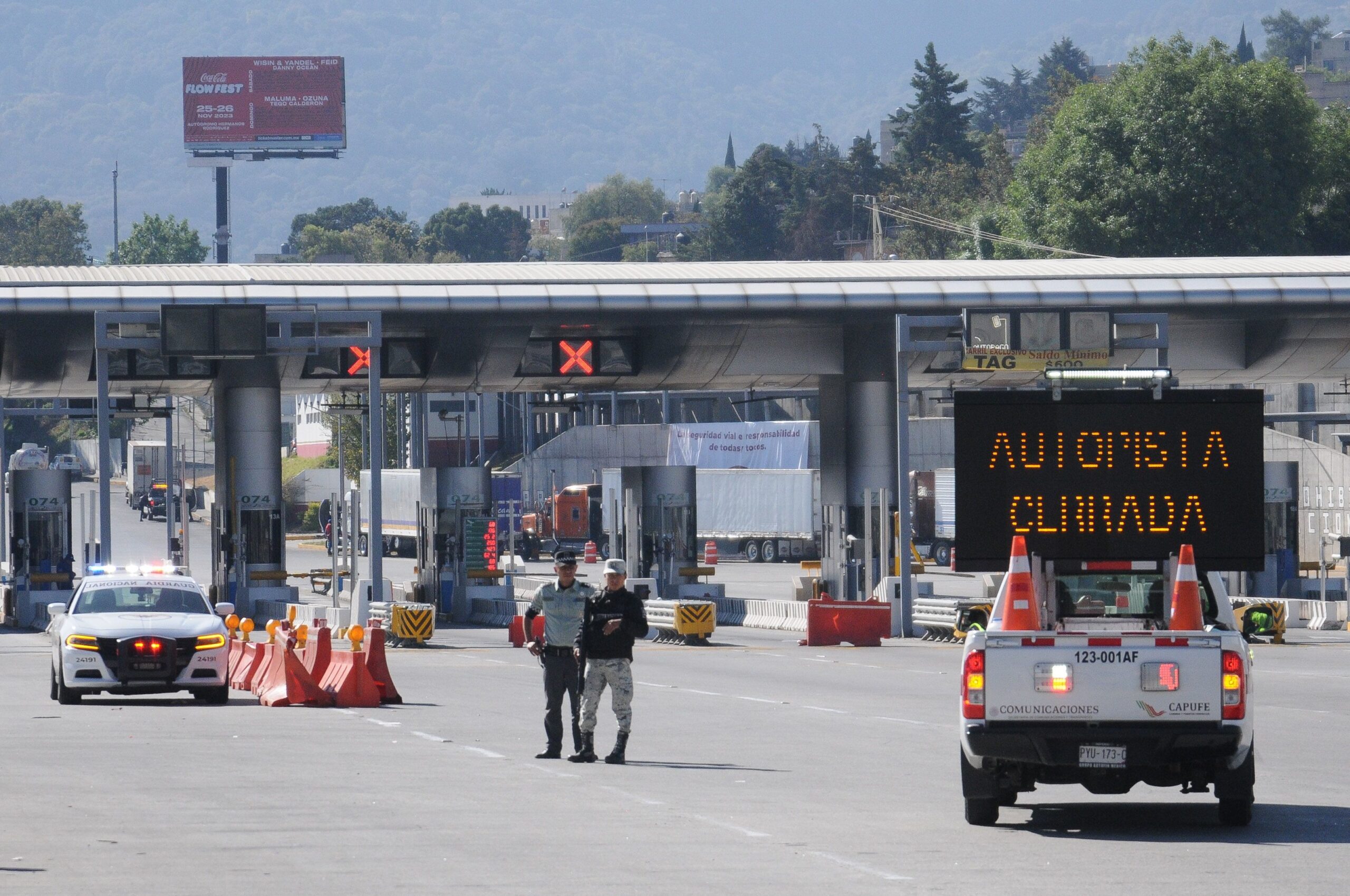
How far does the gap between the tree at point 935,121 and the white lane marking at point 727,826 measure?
14183cm

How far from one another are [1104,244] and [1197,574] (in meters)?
69.7

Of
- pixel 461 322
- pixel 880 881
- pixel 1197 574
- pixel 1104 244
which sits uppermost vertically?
pixel 1104 244

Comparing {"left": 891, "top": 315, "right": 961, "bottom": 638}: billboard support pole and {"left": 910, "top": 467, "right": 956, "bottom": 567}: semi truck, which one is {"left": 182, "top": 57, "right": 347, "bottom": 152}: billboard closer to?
{"left": 910, "top": 467, "right": 956, "bottom": 567}: semi truck

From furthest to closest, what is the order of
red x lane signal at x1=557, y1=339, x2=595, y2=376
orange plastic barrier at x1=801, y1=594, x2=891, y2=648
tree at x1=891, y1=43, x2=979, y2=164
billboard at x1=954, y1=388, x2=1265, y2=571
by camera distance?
1. tree at x1=891, y1=43, x2=979, y2=164
2. red x lane signal at x1=557, y1=339, x2=595, y2=376
3. orange plastic barrier at x1=801, y1=594, x2=891, y2=648
4. billboard at x1=954, y1=388, x2=1265, y2=571

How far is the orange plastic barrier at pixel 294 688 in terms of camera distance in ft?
73.1

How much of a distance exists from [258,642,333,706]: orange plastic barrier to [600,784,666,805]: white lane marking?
27.1 ft

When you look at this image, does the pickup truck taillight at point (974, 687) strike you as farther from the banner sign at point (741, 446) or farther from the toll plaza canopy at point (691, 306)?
the banner sign at point (741, 446)

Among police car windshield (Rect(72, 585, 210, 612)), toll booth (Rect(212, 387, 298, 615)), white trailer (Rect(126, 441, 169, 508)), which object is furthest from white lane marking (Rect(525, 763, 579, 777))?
white trailer (Rect(126, 441, 169, 508))

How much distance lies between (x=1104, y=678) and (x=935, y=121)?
146 metres

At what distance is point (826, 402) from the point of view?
4403cm

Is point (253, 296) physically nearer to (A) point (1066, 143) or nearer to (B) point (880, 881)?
(B) point (880, 881)

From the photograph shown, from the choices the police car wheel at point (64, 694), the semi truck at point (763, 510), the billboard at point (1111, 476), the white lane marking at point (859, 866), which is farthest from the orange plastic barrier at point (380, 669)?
the semi truck at point (763, 510)

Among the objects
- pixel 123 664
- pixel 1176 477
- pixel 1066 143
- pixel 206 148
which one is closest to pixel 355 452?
pixel 1066 143

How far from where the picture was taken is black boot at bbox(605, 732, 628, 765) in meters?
16.1
